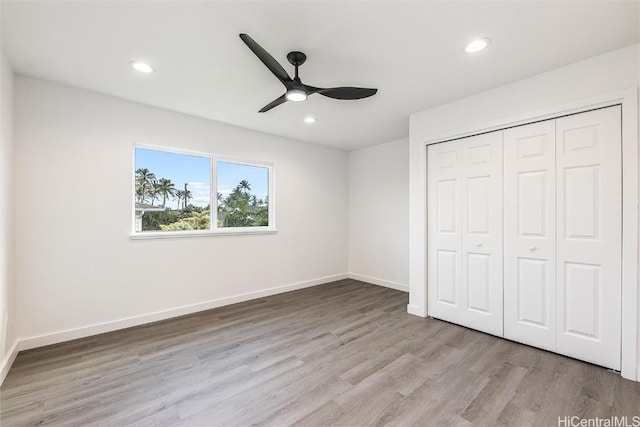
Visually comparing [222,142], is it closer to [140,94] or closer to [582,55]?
[140,94]

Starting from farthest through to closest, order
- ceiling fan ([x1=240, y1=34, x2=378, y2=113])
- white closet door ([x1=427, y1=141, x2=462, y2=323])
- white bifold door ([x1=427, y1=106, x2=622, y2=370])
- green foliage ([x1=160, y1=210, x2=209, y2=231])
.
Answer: green foliage ([x1=160, y1=210, x2=209, y2=231]) → white closet door ([x1=427, y1=141, x2=462, y2=323]) → white bifold door ([x1=427, y1=106, x2=622, y2=370]) → ceiling fan ([x1=240, y1=34, x2=378, y2=113])

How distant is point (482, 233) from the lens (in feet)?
9.98

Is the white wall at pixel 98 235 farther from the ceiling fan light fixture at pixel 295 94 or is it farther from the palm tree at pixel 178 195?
the ceiling fan light fixture at pixel 295 94

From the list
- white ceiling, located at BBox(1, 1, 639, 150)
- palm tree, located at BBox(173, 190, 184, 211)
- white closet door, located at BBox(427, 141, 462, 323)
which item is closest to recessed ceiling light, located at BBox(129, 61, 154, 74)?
white ceiling, located at BBox(1, 1, 639, 150)

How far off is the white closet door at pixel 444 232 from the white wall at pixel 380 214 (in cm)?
124

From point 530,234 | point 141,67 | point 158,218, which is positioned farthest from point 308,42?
point 158,218

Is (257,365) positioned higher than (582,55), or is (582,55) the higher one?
(582,55)

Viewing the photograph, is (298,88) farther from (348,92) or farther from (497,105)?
(497,105)

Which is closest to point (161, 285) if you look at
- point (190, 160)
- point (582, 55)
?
point (190, 160)

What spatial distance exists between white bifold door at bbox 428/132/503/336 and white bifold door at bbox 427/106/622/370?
1 centimetres

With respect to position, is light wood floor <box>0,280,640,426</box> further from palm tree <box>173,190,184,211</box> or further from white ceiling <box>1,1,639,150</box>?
white ceiling <box>1,1,639,150</box>

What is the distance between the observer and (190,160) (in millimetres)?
3797

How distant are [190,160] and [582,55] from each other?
4.25 meters

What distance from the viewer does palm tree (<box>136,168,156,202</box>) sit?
338 cm
